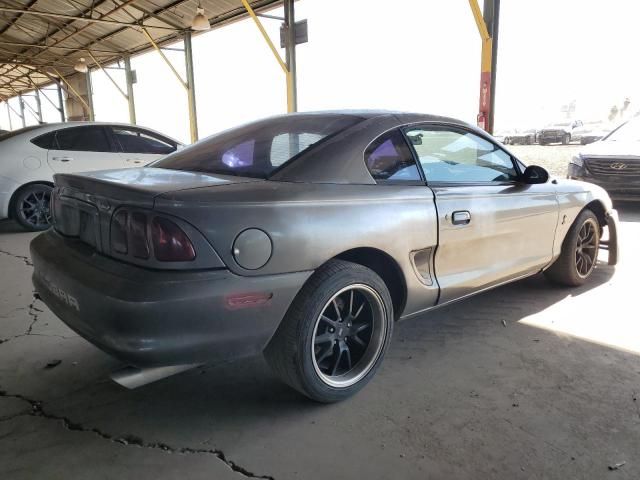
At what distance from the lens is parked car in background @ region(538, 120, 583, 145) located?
1900cm

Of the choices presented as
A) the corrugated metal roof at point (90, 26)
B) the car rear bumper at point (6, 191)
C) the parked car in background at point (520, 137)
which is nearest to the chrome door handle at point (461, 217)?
the car rear bumper at point (6, 191)

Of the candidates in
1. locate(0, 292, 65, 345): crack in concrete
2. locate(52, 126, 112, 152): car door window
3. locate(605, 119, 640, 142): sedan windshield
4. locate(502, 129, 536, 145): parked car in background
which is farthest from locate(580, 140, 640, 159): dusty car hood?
locate(502, 129, 536, 145): parked car in background

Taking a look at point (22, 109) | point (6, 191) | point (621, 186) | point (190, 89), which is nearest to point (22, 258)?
point (6, 191)

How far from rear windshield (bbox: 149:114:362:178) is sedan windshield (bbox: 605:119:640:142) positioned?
7277mm

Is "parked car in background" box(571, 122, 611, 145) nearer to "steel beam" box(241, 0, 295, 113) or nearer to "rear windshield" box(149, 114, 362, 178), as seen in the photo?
"steel beam" box(241, 0, 295, 113)

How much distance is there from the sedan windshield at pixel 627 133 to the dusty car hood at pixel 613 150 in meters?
0.21

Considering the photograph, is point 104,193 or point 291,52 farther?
point 291,52

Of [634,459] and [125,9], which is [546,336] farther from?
[125,9]

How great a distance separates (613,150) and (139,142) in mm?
7058

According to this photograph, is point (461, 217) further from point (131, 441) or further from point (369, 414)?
point (131, 441)

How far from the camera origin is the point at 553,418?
7.13 ft

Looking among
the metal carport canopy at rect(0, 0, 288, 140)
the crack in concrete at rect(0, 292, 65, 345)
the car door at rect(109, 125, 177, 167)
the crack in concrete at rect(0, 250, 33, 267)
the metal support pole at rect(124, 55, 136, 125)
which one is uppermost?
the metal carport canopy at rect(0, 0, 288, 140)

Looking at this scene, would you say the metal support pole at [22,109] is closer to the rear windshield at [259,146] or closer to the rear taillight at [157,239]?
the rear windshield at [259,146]

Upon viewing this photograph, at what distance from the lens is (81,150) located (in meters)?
6.36
